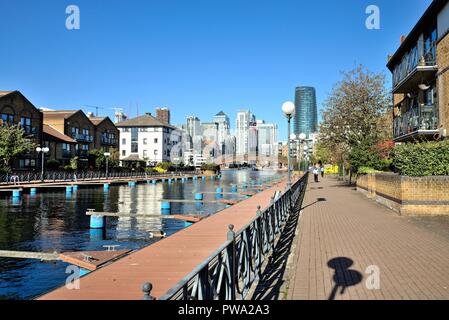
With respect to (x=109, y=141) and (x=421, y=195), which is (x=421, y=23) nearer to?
(x=421, y=195)

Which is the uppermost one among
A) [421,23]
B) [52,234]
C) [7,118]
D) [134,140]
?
[421,23]

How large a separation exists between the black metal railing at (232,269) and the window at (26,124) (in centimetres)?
4906

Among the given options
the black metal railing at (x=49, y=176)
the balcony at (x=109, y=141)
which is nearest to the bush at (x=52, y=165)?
the black metal railing at (x=49, y=176)

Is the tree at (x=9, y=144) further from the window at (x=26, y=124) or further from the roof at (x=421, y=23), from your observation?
the roof at (x=421, y=23)

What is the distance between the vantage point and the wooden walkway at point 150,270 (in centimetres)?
585

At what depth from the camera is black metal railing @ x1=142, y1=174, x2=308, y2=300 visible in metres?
3.61

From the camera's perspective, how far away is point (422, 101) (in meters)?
25.2

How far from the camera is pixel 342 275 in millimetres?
7043

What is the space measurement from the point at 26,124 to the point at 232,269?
52.6 m

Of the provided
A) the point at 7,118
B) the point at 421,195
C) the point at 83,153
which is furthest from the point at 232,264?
the point at 83,153
